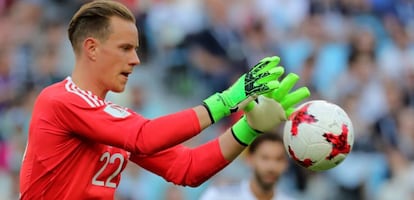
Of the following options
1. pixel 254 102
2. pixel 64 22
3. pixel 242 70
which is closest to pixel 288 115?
pixel 254 102

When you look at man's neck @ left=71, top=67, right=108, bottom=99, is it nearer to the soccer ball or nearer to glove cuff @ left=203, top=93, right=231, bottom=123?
glove cuff @ left=203, top=93, right=231, bottom=123

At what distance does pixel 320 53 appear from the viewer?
11.6 meters

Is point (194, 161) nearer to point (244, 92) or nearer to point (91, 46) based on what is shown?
point (244, 92)

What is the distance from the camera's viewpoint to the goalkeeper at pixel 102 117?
4.84 meters

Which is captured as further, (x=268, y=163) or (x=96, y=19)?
(x=268, y=163)

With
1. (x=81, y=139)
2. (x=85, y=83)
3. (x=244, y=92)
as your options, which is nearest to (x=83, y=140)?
(x=81, y=139)

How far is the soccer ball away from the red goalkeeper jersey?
102 centimetres

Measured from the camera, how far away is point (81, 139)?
501 cm

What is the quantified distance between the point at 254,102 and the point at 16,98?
6398 millimetres

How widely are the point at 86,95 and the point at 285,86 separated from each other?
113 centimetres

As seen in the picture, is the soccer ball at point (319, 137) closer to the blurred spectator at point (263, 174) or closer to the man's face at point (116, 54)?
the man's face at point (116, 54)

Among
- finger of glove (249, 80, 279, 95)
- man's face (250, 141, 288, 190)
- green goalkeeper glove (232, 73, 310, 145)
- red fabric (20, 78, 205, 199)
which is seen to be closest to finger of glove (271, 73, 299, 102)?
green goalkeeper glove (232, 73, 310, 145)

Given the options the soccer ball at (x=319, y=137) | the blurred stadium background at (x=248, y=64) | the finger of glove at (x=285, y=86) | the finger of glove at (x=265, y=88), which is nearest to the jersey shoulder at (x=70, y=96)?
the finger of glove at (x=265, y=88)

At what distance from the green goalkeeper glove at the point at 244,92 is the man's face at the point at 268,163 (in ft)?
7.98
